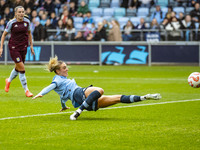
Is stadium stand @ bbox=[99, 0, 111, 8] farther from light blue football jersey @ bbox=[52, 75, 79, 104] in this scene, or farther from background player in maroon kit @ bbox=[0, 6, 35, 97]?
light blue football jersey @ bbox=[52, 75, 79, 104]

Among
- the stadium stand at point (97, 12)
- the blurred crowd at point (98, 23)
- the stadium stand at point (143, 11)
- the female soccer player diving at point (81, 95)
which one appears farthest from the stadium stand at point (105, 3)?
the female soccer player diving at point (81, 95)

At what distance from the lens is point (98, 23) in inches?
1093

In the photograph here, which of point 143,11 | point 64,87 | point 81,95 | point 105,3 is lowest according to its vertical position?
point 81,95

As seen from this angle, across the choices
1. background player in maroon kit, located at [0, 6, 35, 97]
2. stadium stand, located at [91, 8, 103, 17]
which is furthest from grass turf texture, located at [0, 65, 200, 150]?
stadium stand, located at [91, 8, 103, 17]

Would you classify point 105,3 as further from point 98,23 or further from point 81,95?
point 81,95

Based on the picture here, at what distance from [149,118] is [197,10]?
20031mm

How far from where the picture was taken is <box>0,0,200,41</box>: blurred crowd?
27125 mm

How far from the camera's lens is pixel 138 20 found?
98.2 feet

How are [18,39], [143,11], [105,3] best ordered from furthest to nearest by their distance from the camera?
[105,3]
[143,11]
[18,39]

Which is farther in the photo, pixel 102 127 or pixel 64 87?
pixel 64 87

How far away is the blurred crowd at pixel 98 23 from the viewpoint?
89.0 ft

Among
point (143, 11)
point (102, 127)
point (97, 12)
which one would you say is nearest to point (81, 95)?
point (102, 127)

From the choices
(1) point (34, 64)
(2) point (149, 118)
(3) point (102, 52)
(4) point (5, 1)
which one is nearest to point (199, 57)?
(3) point (102, 52)

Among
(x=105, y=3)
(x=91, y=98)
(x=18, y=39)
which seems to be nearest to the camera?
(x=91, y=98)
